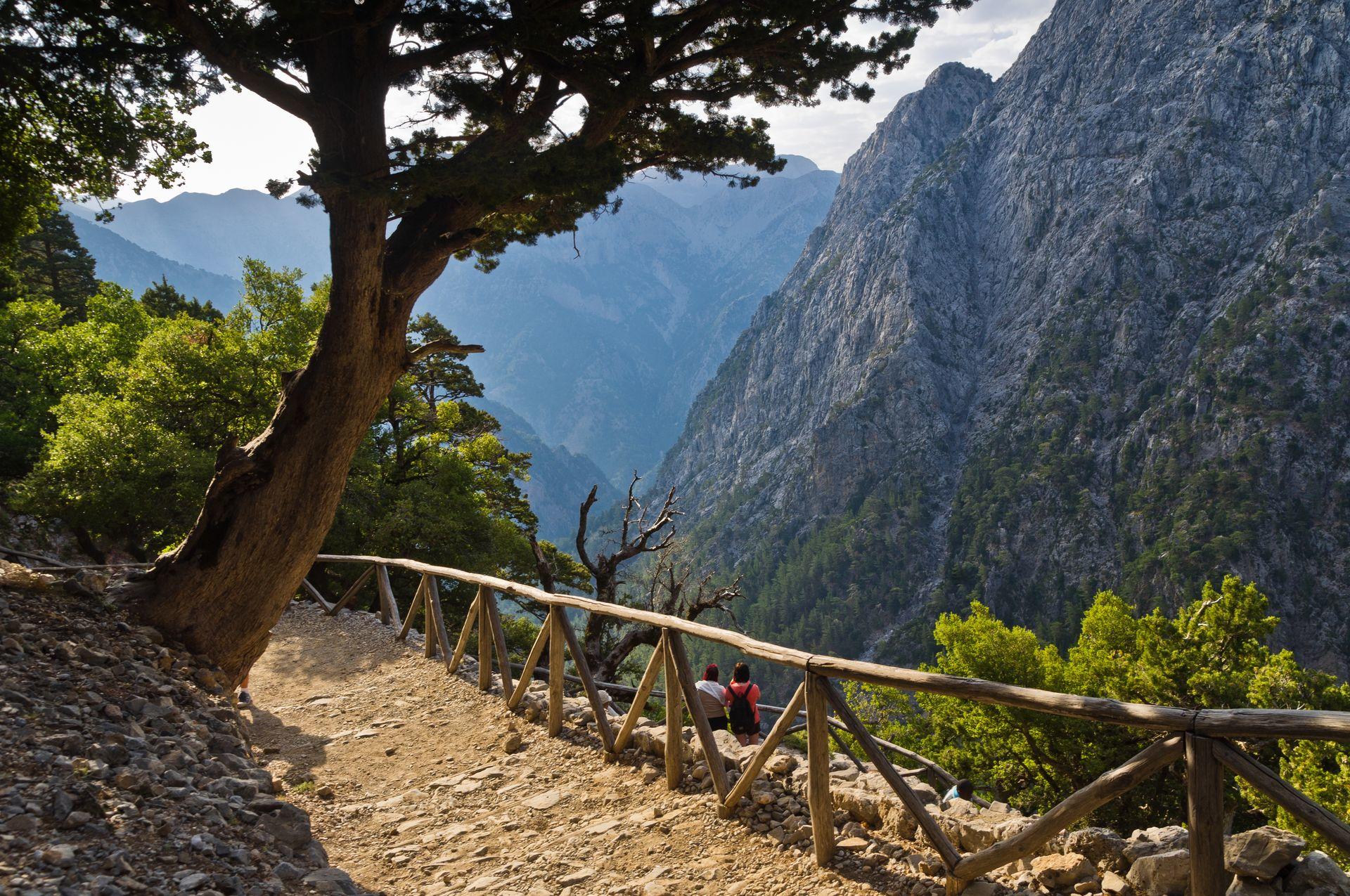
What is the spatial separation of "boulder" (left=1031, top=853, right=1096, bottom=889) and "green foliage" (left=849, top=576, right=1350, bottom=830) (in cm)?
1779

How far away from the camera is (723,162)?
27.9 ft

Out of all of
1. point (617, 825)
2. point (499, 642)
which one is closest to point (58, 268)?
point (499, 642)

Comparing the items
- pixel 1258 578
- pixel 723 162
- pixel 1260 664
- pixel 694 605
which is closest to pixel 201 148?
pixel 723 162

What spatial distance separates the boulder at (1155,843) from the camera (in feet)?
12.8

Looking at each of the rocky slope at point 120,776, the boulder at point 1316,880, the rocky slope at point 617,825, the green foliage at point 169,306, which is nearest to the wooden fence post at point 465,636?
the rocky slope at point 617,825

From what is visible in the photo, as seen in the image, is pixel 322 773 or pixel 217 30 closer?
pixel 217 30

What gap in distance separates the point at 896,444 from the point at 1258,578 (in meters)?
72.3

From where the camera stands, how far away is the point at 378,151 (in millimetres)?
7016

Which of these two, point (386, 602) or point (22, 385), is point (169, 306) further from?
point (386, 602)

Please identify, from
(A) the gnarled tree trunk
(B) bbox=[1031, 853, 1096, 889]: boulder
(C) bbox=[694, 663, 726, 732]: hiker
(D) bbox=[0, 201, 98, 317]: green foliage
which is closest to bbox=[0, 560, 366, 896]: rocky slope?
(A) the gnarled tree trunk

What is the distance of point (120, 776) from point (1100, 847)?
5.39m

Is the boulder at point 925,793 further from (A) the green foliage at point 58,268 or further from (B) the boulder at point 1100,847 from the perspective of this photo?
(A) the green foliage at point 58,268

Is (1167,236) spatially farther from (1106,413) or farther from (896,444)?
Answer: (896,444)

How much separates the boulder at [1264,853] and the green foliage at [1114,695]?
18378 millimetres
